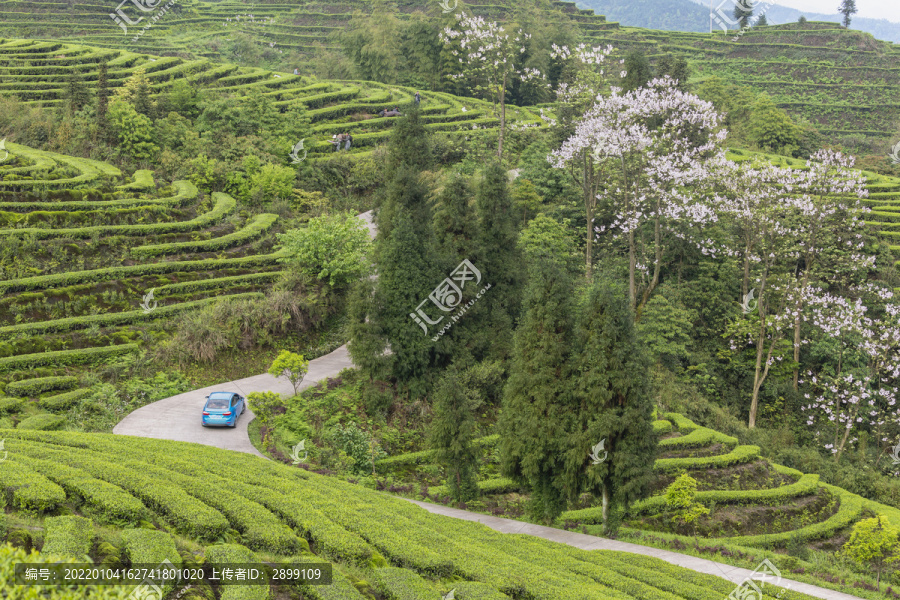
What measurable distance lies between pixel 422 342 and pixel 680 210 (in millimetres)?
16312

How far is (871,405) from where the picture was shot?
30.4 meters

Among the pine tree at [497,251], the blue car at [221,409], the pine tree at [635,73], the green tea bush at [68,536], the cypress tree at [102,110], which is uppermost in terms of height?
the pine tree at [635,73]

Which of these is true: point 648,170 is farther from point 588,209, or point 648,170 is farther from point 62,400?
point 62,400

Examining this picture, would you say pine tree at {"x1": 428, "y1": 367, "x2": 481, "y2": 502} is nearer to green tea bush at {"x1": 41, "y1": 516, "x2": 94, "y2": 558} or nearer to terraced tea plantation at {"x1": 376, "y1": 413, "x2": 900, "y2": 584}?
terraced tea plantation at {"x1": 376, "y1": 413, "x2": 900, "y2": 584}

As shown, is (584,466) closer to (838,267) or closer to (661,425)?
(661,425)

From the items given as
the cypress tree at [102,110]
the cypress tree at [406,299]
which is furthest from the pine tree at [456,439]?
the cypress tree at [102,110]

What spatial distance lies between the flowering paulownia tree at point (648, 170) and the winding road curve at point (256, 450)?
1639 centimetres

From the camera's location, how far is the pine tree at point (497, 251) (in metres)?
26.9

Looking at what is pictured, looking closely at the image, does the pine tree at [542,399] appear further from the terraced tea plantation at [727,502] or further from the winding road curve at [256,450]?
the terraced tea plantation at [727,502]

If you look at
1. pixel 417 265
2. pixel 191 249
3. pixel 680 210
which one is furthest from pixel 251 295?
pixel 680 210

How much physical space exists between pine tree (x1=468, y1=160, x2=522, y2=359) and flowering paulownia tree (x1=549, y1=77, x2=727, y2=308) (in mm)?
7521

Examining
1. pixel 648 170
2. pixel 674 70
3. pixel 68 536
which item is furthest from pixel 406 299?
pixel 674 70

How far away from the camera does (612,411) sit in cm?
1702

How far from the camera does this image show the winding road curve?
54.1 ft
